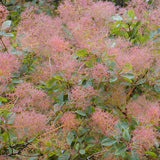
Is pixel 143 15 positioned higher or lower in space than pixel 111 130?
higher

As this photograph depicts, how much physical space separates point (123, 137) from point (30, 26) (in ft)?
3.81

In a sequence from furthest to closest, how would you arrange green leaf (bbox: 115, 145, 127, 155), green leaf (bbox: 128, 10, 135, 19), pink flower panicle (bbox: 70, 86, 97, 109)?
1. green leaf (bbox: 128, 10, 135, 19)
2. pink flower panicle (bbox: 70, 86, 97, 109)
3. green leaf (bbox: 115, 145, 127, 155)

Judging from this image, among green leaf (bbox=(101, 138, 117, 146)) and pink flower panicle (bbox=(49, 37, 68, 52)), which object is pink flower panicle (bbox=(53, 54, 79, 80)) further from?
green leaf (bbox=(101, 138, 117, 146))

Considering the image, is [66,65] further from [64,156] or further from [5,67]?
[64,156]

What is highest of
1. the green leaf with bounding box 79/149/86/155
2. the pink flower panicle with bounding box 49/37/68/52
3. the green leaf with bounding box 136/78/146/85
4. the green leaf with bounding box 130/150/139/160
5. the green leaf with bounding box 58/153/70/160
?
the pink flower panicle with bounding box 49/37/68/52

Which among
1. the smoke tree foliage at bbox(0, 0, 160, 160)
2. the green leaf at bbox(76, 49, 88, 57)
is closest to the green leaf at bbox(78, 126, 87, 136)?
the smoke tree foliage at bbox(0, 0, 160, 160)

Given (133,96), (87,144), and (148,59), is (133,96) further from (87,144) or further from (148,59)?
(87,144)

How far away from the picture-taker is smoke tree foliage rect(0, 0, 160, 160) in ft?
4.73

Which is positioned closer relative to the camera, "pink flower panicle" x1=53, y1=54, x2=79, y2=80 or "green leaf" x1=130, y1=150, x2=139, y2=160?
"green leaf" x1=130, y1=150, x2=139, y2=160

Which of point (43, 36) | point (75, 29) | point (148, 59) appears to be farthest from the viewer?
point (43, 36)

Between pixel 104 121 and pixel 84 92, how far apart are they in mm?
192

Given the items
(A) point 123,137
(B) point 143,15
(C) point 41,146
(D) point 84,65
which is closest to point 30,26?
(D) point 84,65

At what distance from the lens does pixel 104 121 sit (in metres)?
1.50

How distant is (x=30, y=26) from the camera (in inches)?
82.7
